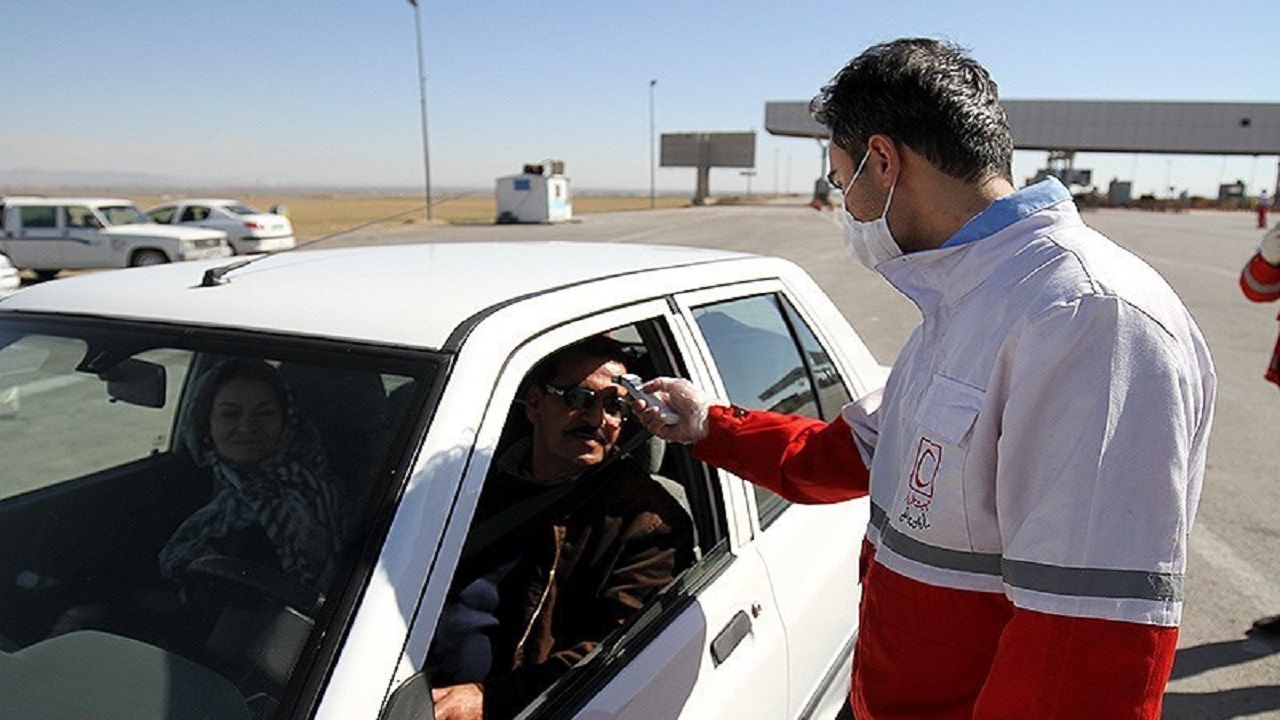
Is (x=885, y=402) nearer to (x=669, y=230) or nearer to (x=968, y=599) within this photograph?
(x=968, y=599)

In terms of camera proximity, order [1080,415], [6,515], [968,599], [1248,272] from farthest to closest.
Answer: [1248,272] → [6,515] → [968,599] → [1080,415]

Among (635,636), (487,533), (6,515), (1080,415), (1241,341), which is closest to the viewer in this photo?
(1080,415)

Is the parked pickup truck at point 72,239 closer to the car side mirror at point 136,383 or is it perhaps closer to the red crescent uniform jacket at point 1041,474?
the car side mirror at point 136,383

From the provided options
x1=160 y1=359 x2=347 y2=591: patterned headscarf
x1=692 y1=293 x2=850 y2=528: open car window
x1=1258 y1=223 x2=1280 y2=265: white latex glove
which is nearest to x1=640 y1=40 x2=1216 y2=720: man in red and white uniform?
x1=692 y1=293 x2=850 y2=528: open car window

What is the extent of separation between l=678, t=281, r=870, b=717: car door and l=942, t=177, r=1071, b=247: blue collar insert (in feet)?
2.98

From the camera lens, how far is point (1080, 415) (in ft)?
3.35

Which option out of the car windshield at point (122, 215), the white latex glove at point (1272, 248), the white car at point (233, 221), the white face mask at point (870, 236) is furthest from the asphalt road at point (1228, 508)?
the car windshield at point (122, 215)

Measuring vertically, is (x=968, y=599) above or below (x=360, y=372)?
below

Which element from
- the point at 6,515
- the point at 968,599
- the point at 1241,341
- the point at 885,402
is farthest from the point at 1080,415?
the point at 1241,341

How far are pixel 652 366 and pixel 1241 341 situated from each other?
10.5 metres

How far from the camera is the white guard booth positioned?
1407 inches

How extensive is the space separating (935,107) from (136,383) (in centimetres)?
188

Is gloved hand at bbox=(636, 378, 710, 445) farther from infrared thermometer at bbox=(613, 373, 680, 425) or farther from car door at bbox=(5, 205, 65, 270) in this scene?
car door at bbox=(5, 205, 65, 270)

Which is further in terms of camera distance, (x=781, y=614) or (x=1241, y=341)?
(x=1241, y=341)
